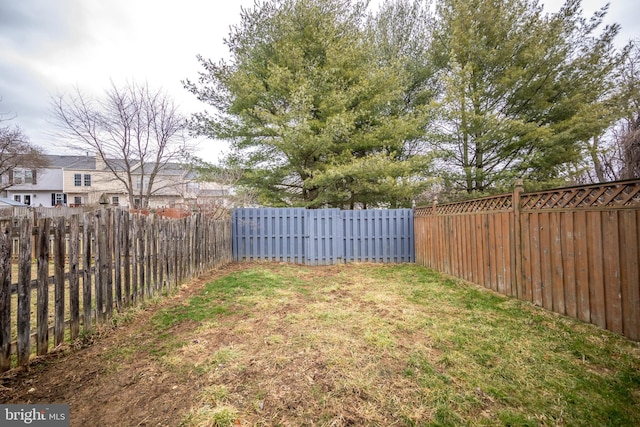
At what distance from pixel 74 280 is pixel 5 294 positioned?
2.12 feet

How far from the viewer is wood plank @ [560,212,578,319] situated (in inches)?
122

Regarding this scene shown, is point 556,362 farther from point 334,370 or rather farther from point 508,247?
point 508,247

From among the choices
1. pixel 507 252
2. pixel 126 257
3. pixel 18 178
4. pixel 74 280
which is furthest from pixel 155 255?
pixel 18 178

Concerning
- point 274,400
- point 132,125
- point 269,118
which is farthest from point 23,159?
point 274,400

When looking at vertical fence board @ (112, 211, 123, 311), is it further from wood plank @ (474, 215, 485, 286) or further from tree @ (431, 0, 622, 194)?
tree @ (431, 0, 622, 194)

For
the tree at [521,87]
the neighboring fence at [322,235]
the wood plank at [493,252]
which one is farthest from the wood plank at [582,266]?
the tree at [521,87]

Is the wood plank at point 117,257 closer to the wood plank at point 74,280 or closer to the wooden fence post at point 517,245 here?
the wood plank at point 74,280

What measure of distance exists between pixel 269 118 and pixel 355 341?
691cm

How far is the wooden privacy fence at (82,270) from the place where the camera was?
2188mm

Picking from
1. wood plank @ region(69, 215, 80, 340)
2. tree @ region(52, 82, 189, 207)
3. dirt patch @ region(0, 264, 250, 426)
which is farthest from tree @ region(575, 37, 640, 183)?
tree @ region(52, 82, 189, 207)

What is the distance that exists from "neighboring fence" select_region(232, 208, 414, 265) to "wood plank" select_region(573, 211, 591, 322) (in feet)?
16.0

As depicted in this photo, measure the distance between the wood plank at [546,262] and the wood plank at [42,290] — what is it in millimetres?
5677

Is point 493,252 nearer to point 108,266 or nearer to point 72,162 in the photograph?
point 108,266

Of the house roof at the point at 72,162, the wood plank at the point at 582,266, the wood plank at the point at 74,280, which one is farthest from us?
the house roof at the point at 72,162
